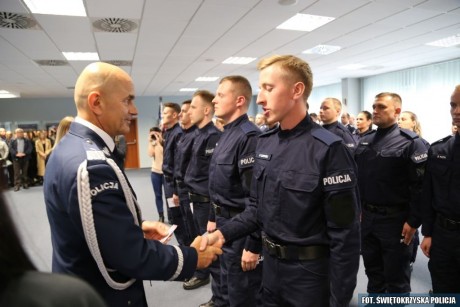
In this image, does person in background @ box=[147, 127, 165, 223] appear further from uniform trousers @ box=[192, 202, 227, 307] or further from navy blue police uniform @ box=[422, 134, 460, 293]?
navy blue police uniform @ box=[422, 134, 460, 293]

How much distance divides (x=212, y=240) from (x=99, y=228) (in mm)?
708

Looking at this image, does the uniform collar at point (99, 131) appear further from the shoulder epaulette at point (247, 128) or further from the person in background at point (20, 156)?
the person in background at point (20, 156)

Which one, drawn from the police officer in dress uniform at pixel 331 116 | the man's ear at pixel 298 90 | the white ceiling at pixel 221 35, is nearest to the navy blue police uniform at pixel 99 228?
the man's ear at pixel 298 90

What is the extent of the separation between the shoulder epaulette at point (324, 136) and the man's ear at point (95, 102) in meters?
0.97

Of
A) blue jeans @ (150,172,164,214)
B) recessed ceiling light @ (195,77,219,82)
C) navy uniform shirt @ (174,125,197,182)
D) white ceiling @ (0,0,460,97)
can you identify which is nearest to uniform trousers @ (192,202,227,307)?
navy uniform shirt @ (174,125,197,182)

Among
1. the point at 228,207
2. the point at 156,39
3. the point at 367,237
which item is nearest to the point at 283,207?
the point at 228,207

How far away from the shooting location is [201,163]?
10.0 ft

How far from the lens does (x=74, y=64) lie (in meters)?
6.92

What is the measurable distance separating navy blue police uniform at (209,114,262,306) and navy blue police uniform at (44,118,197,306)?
0.99 meters

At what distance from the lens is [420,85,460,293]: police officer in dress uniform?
203 centimetres

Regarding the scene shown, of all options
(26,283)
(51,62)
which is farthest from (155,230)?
Result: (51,62)

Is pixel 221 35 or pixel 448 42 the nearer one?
pixel 221 35

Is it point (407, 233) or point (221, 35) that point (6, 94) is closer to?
point (221, 35)

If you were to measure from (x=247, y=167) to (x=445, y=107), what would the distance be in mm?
8336
